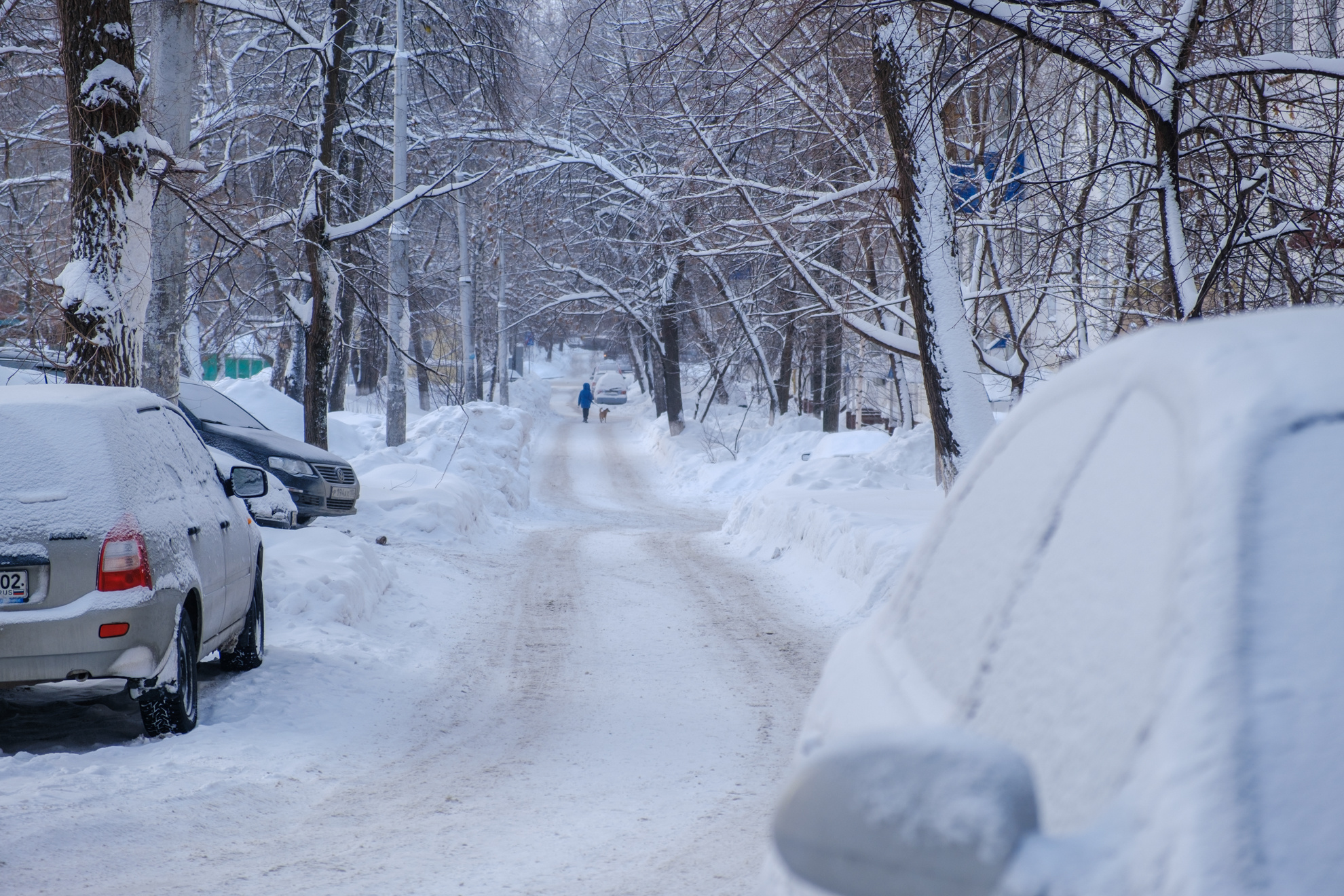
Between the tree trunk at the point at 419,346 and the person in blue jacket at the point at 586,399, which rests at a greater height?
the tree trunk at the point at 419,346

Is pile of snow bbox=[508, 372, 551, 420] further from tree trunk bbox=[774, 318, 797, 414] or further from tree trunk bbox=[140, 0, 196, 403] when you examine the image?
tree trunk bbox=[140, 0, 196, 403]

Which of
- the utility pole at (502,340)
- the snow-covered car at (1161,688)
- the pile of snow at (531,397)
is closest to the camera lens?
the snow-covered car at (1161,688)

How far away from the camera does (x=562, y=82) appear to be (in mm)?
22594

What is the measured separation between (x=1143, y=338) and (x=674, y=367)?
105ft

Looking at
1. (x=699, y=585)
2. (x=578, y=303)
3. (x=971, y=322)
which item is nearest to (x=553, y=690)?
(x=699, y=585)

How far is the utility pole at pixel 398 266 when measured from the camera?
58.1 ft

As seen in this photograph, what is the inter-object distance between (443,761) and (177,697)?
1.37m

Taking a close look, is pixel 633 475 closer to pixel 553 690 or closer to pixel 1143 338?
Result: pixel 553 690

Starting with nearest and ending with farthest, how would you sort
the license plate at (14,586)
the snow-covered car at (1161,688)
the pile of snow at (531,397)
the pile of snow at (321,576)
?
the snow-covered car at (1161,688) → the license plate at (14,586) → the pile of snow at (321,576) → the pile of snow at (531,397)

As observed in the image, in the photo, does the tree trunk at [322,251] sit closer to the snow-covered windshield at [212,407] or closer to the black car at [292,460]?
the snow-covered windshield at [212,407]

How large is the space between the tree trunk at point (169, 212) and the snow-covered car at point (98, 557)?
600 centimetres

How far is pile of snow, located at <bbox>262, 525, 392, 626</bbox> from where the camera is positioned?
29.2ft

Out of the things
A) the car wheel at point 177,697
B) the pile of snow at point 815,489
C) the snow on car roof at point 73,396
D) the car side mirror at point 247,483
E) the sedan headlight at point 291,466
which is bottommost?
the pile of snow at point 815,489

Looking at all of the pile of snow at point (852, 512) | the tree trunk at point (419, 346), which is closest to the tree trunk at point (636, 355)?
the tree trunk at point (419, 346)
